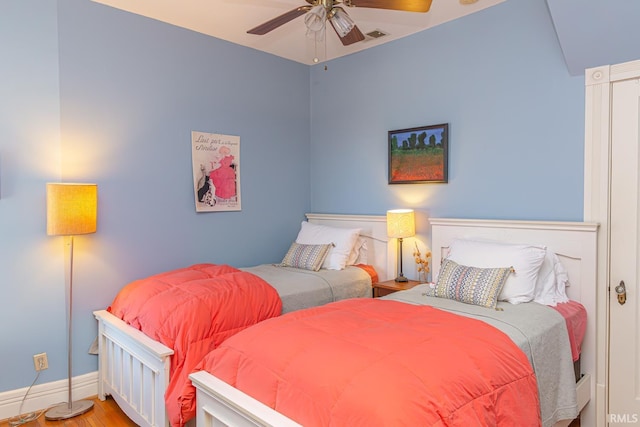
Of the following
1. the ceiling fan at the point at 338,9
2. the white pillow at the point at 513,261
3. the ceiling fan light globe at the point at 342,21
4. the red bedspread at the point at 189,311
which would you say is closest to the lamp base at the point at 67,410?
the red bedspread at the point at 189,311

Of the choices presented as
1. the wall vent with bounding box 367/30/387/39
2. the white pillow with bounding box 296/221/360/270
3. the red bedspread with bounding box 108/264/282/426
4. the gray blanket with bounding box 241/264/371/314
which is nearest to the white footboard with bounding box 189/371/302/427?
the red bedspread with bounding box 108/264/282/426

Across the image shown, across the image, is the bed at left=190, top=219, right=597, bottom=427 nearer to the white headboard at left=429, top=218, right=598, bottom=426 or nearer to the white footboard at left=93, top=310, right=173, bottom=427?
the white headboard at left=429, top=218, right=598, bottom=426

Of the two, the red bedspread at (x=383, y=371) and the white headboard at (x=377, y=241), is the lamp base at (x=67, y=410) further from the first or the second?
the white headboard at (x=377, y=241)

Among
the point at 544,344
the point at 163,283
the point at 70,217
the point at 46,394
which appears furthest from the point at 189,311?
the point at 544,344

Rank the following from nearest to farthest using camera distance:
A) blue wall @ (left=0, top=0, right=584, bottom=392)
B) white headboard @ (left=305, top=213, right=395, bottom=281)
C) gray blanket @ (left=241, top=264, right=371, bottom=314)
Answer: blue wall @ (left=0, top=0, right=584, bottom=392) < gray blanket @ (left=241, top=264, right=371, bottom=314) < white headboard @ (left=305, top=213, right=395, bottom=281)

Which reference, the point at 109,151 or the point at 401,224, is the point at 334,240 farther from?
the point at 109,151

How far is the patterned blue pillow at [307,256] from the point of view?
3.40 metres

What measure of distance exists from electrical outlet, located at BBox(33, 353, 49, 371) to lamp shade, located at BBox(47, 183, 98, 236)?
869mm

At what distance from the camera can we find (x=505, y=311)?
2178 mm

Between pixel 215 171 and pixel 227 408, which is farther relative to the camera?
pixel 215 171

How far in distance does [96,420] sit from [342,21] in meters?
2.77

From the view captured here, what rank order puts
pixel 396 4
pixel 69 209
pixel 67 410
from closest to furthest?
pixel 396 4 → pixel 69 209 → pixel 67 410

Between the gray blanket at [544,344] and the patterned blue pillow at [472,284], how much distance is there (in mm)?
58

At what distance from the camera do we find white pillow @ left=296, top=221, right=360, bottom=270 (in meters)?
3.47
